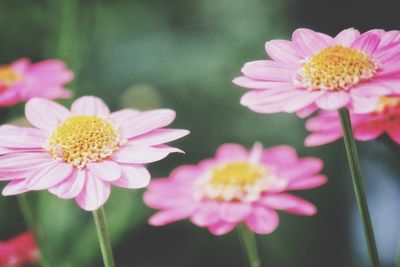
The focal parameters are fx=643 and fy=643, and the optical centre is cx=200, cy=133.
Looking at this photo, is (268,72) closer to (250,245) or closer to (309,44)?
(309,44)

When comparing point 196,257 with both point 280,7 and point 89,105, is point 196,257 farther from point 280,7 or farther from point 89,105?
point 89,105

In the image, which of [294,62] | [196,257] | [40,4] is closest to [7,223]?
[196,257]

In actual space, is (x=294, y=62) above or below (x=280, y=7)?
below

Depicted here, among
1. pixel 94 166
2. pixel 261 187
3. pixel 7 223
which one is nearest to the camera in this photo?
pixel 94 166

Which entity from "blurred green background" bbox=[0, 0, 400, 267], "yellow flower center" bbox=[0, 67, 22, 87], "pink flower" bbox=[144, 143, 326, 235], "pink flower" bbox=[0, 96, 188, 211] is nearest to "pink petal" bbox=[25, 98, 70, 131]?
"pink flower" bbox=[0, 96, 188, 211]

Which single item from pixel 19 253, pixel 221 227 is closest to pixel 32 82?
pixel 19 253

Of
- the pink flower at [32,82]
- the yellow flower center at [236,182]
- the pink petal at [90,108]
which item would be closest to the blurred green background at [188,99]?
the pink flower at [32,82]
